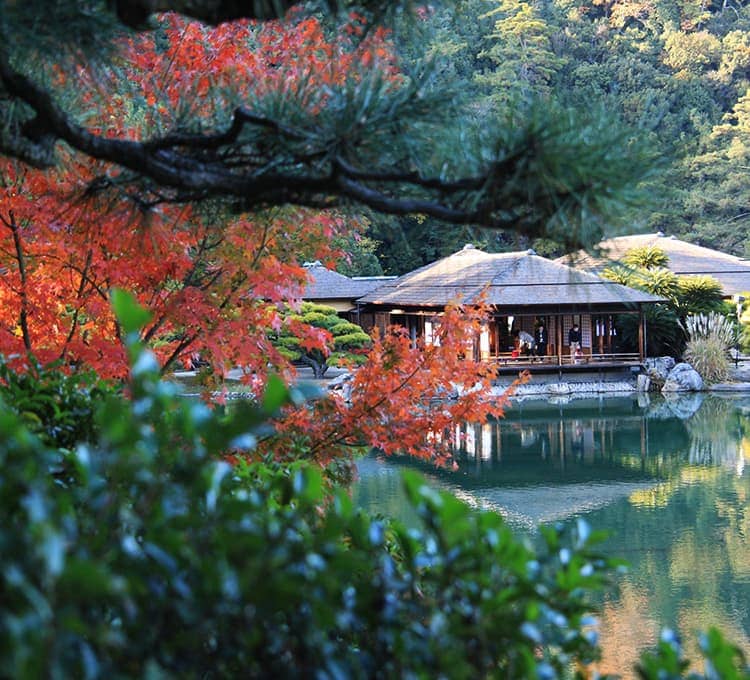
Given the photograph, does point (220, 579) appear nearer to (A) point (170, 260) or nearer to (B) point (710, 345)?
(A) point (170, 260)

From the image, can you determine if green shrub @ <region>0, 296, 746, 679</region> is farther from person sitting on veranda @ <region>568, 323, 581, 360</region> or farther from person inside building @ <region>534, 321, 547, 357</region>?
person inside building @ <region>534, 321, 547, 357</region>

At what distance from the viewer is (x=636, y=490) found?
9.12 metres

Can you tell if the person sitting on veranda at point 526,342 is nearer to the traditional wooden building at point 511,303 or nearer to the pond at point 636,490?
the traditional wooden building at point 511,303

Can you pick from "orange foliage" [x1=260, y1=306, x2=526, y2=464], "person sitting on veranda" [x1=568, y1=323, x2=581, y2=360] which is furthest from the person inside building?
"orange foliage" [x1=260, y1=306, x2=526, y2=464]

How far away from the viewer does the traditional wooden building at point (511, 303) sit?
711 inches

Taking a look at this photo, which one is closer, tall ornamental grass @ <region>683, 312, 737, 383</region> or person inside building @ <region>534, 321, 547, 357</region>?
tall ornamental grass @ <region>683, 312, 737, 383</region>

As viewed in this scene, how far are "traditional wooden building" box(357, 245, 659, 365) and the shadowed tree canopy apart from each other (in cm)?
1526

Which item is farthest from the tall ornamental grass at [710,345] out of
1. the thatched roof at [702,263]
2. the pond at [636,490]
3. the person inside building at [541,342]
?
the person inside building at [541,342]

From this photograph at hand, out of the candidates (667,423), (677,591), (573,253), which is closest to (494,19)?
(667,423)

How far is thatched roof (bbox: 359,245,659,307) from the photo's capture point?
17.8 meters

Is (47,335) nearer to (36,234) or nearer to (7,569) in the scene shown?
(36,234)

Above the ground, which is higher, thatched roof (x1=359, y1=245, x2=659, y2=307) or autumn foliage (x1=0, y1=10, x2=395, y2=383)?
thatched roof (x1=359, y1=245, x2=659, y2=307)

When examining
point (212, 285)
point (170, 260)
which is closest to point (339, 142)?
point (170, 260)

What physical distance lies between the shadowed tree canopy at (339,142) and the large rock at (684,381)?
16.0 metres
